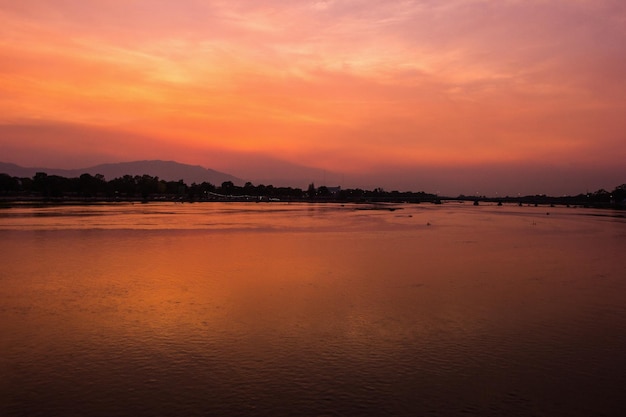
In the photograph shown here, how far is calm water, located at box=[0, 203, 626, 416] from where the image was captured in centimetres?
1232

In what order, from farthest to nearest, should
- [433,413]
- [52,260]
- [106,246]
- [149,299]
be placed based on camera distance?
1. [106,246]
2. [52,260]
3. [149,299]
4. [433,413]

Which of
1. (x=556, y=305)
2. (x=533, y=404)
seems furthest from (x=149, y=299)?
(x=556, y=305)

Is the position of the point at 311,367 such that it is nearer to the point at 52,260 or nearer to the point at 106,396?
the point at 106,396

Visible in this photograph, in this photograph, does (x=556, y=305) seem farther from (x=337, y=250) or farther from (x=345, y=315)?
(x=337, y=250)

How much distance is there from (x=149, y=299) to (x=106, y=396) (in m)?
10.5

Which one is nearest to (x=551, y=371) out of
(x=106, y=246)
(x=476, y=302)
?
(x=476, y=302)

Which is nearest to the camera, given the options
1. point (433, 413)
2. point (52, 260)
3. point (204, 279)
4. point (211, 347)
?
point (433, 413)

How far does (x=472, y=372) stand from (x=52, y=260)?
3041 centimetres

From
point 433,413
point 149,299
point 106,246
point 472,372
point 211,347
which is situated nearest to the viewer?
point 433,413

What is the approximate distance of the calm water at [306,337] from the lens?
12320 mm

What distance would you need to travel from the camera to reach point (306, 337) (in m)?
17.3

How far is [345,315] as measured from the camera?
20.2 m

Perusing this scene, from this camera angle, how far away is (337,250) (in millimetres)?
42375

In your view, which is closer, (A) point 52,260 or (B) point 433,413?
(B) point 433,413
